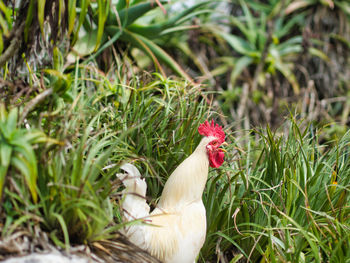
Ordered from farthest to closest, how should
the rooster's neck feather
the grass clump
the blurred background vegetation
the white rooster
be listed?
the grass clump, the rooster's neck feather, the white rooster, the blurred background vegetation

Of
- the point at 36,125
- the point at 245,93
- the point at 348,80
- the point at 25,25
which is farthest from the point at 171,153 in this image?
the point at 348,80

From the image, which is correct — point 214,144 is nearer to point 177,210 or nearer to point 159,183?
point 177,210

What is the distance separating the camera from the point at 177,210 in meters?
2.02

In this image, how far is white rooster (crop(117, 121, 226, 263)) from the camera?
1893mm

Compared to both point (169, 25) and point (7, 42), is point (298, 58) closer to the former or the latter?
point (169, 25)


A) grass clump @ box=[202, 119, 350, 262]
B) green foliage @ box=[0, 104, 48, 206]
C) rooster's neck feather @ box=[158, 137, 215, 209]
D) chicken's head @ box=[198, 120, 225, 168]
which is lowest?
grass clump @ box=[202, 119, 350, 262]

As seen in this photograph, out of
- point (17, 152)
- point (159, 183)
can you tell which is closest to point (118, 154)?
point (159, 183)

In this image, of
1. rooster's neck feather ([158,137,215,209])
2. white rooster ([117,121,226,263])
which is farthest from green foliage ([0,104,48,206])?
rooster's neck feather ([158,137,215,209])

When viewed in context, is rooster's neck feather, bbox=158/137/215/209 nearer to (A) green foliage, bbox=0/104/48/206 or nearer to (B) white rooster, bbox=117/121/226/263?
(B) white rooster, bbox=117/121/226/263

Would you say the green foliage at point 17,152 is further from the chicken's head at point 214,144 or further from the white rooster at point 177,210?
the chicken's head at point 214,144

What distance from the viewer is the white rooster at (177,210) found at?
189 cm

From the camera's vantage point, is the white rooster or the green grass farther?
the white rooster

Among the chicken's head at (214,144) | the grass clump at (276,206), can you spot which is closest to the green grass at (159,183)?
the grass clump at (276,206)

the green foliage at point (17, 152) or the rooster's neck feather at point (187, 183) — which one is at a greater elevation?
the green foliage at point (17, 152)
